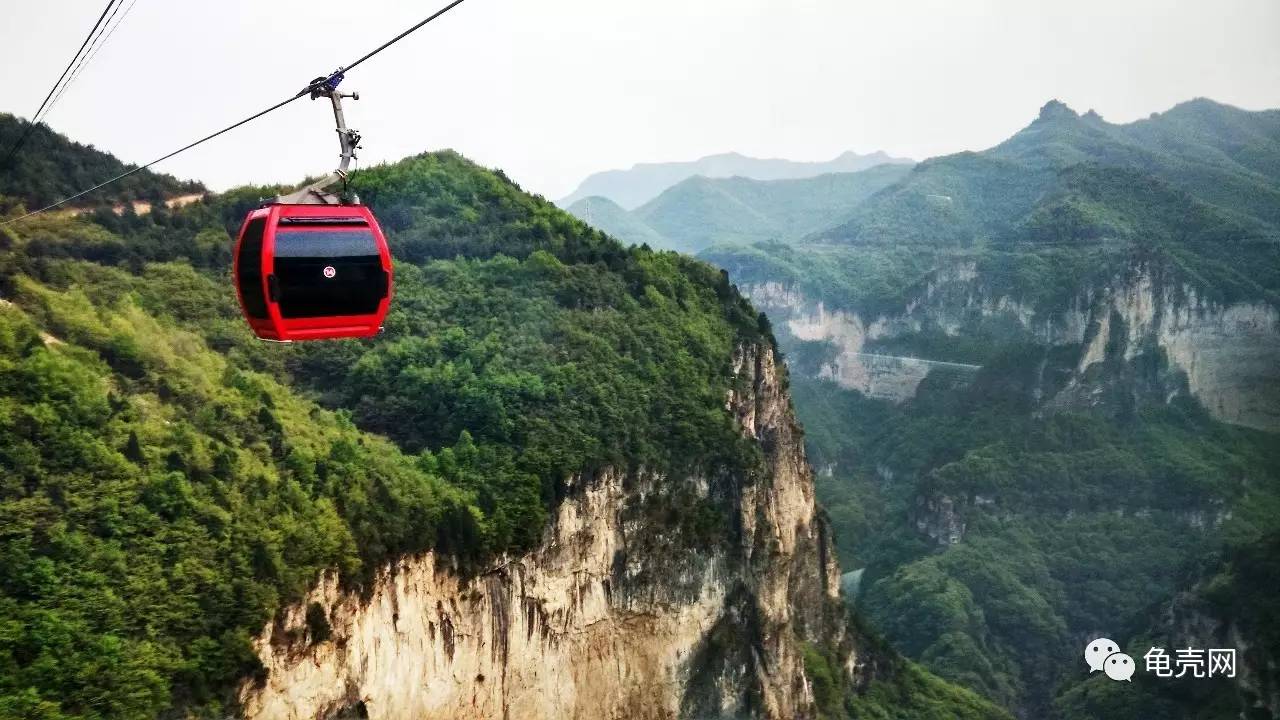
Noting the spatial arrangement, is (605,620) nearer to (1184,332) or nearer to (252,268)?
(252,268)

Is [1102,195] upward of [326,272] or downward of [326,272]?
upward

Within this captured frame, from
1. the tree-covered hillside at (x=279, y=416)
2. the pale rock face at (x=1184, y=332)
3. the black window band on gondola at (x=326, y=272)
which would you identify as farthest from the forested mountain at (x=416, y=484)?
the pale rock face at (x=1184, y=332)

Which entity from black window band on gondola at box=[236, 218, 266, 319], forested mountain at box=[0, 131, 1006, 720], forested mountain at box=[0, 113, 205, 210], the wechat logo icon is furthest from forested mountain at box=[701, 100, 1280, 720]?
black window band on gondola at box=[236, 218, 266, 319]

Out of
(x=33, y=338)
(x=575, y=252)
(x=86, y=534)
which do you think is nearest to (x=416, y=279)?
(x=575, y=252)

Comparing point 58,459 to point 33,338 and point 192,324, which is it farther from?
point 192,324

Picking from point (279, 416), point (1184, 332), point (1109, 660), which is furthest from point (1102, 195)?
point (279, 416)

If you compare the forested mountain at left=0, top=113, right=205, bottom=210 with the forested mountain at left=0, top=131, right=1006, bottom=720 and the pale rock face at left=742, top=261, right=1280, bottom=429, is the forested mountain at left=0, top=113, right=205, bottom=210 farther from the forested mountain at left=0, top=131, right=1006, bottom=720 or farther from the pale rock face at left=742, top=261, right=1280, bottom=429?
the pale rock face at left=742, top=261, right=1280, bottom=429

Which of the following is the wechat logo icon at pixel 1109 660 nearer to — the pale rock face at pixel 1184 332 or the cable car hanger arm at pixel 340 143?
the pale rock face at pixel 1184 332
